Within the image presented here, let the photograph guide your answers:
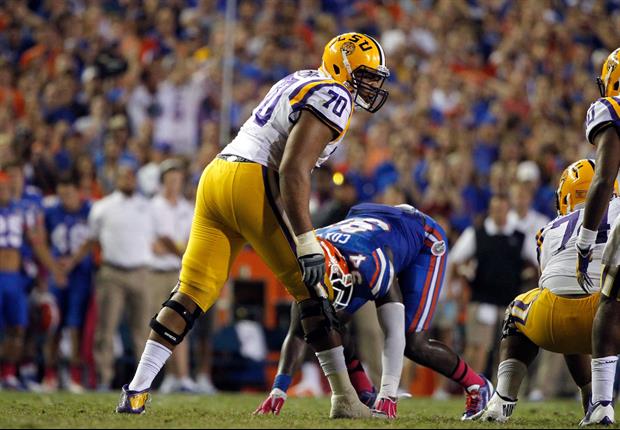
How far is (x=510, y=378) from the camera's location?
6.25m

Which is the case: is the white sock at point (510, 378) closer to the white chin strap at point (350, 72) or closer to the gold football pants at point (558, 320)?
the gold football pants at point (558, 320)

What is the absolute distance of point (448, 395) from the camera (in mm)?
11953

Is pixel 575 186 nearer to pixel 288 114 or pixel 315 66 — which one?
pixel 288 114

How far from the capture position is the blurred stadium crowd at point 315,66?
12.6 metres

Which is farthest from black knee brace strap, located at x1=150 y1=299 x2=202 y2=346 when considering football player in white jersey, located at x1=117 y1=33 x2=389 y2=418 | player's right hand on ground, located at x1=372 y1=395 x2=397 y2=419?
player's right hand on ground, located at x1=372 y1=395 x2=397 y2=419

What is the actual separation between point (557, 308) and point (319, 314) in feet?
4.21

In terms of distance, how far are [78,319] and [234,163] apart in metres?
6.01

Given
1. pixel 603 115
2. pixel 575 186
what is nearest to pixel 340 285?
pixel 575 186

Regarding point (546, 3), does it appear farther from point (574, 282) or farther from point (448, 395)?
point (574, 282)

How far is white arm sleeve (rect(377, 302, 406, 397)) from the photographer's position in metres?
6.62

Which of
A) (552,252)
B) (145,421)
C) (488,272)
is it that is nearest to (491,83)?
(488,272)

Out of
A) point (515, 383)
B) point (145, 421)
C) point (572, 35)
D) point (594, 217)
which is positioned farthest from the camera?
point (572, 35)

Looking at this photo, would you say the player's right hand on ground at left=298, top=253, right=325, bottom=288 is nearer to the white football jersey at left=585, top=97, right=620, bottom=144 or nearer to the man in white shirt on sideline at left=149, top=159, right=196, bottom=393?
the white football jersey at left=585, top=97, right=620, bottom=144

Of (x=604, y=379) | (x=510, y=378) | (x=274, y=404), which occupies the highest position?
(x=604, y=379)
